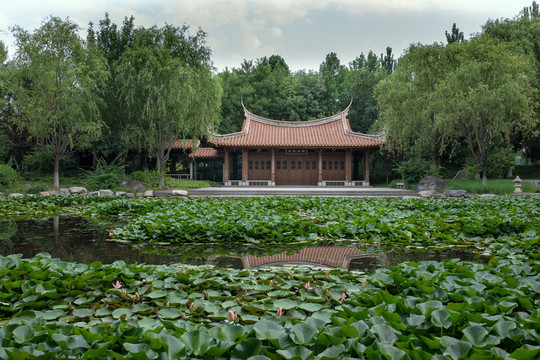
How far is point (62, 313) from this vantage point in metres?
2.12

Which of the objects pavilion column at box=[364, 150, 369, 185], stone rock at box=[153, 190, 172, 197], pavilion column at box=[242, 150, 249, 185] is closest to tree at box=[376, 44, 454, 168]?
pavilion column at box=[364, 150, 369, 185]

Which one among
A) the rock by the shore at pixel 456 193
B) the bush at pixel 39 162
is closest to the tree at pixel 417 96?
the rock by the shore at pixel 456 193

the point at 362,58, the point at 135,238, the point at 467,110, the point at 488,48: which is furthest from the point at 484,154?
the point at 362,58

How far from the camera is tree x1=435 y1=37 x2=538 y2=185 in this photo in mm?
13945

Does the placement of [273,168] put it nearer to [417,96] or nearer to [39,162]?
[417,96]

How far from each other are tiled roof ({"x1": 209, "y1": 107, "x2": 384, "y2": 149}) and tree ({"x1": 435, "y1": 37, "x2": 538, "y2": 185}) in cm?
496

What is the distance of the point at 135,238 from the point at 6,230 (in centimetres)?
259

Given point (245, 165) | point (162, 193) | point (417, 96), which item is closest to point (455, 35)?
point (417, 96)

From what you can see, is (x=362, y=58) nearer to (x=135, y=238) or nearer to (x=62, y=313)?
(x=135, y=238)

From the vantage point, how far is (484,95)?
45.7 ft

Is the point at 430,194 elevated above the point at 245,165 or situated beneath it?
situated beneath

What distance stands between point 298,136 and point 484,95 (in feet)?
33.5

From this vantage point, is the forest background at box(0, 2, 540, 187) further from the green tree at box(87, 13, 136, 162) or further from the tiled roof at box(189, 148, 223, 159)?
the tiled roof at box(189, 148, 223, 159)

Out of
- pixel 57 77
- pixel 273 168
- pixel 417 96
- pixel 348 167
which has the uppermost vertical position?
pixel 57 77
